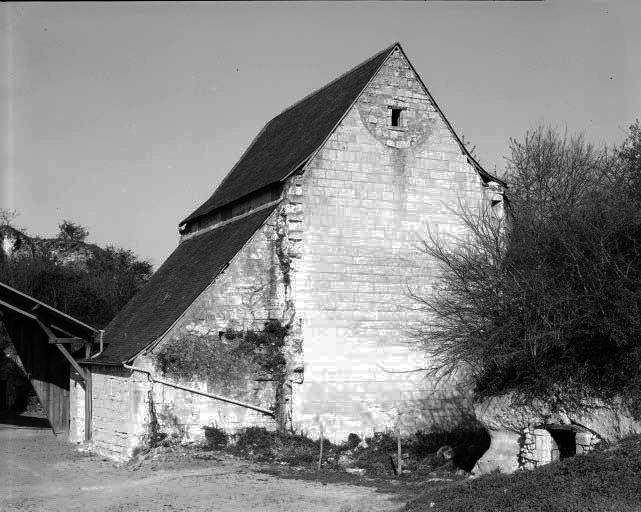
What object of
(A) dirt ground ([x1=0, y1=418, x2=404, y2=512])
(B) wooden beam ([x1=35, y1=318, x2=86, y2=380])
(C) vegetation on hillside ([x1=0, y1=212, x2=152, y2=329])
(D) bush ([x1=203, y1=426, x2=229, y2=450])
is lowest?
(A) dirt ground ([x1=0, y1=418, x2=404, y2=512])

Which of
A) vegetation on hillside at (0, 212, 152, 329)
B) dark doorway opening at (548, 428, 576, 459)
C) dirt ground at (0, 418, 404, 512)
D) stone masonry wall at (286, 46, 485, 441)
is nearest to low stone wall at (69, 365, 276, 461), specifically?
dirt ground at (0, 418, 404, 512)

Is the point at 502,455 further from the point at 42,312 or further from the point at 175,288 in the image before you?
the point at 42,312

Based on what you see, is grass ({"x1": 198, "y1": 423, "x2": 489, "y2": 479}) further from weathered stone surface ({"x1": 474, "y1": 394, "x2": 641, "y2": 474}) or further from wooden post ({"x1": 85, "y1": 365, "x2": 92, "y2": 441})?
wooden post ({"x1": 85, "y1": 365, "x2": 92, "y2": 441})

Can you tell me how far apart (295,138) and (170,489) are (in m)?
11.1

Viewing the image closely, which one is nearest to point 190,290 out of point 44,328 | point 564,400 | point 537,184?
point 44,328

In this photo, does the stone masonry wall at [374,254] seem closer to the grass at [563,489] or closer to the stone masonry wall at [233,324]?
the stone masonry wall at [233,324]

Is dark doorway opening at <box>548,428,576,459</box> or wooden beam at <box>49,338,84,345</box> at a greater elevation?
wooden beam at <box>49,338,84,345</box>

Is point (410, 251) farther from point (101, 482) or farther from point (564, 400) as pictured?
point (101, 482)

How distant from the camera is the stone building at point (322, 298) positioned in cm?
1803

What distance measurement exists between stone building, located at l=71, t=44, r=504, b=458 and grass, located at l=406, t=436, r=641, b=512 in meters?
6.79

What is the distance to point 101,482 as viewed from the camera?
1541cm

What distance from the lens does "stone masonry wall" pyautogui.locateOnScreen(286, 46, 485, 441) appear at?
19047 millimetres

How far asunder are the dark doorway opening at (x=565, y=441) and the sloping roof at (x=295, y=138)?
8.24 meters

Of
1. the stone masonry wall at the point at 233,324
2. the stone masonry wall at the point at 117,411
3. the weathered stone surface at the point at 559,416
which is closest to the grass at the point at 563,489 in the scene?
the weathered stone surface at the point at 559,416
